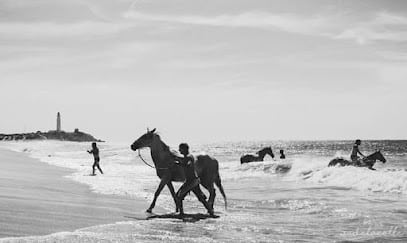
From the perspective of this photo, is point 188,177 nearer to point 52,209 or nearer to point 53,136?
point 52,209

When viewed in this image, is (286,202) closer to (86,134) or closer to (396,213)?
(396,213)

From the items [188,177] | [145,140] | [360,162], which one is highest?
[145,140]

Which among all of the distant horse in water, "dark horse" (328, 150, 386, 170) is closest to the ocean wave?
"dark horse" (328, 150, 386, 170)

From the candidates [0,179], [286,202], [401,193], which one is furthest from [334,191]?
[0,179]

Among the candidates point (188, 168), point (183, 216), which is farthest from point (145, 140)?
A: point (183, 216)

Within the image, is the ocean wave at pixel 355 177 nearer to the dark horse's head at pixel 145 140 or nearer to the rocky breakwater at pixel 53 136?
the dark horse's head at pixel 145 140

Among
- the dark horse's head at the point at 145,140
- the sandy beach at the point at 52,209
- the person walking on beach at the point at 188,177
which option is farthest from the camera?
the dark horse's head at the point at 145,140

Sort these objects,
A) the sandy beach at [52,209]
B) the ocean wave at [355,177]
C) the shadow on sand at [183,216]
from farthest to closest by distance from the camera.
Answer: the ocean wave at [355,177], the shadow on sand at [183,216], the sandy beach at [52,209]

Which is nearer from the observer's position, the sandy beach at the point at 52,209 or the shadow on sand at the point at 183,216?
the sandy beach at the point at 52,209

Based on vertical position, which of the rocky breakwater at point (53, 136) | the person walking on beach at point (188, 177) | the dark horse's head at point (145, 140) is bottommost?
Result: the rocky breakwater at point (53, 136)

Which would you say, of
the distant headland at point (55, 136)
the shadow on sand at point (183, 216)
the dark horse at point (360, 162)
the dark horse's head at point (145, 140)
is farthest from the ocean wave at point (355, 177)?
the distant headland at point (55, 136)

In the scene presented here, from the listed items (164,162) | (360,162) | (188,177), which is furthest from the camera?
(360,162)

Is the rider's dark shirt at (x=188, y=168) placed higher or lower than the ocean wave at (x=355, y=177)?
higher

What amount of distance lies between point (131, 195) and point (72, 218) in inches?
264
